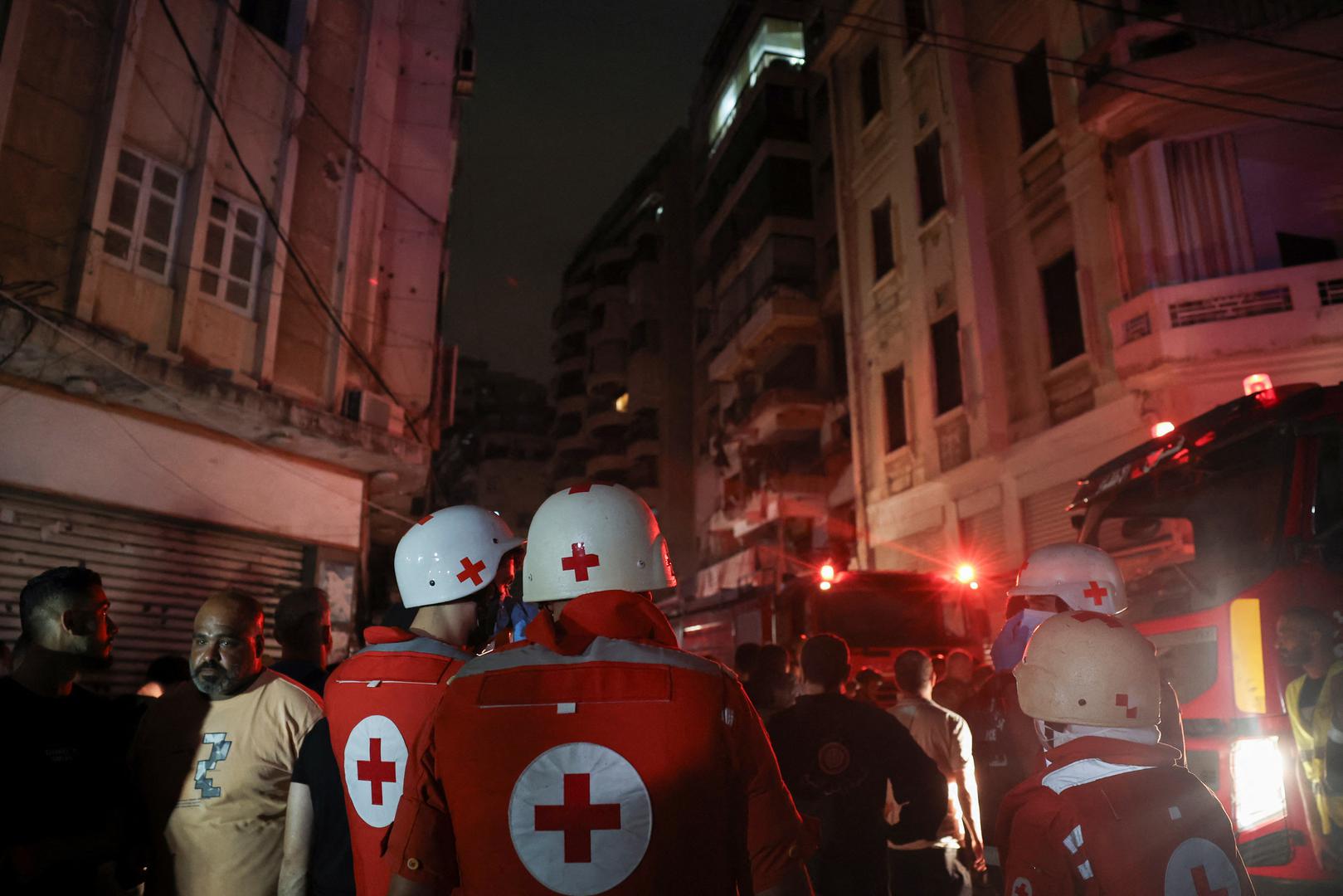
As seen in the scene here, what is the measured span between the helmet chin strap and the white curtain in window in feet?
39.6

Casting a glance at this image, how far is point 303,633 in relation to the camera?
13.1 ft

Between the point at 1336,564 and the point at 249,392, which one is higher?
the point at 249,392

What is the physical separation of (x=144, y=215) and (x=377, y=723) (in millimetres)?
9885

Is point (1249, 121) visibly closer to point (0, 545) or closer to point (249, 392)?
point (249, 392)

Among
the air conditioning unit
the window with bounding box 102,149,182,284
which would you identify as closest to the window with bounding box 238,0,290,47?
the window with bounding box 102,149,182,284

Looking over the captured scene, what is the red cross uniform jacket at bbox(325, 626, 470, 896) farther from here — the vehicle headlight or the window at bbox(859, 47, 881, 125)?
the window at bbox(859, 47, 881, 125)

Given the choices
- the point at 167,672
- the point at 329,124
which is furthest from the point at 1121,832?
the point at 329,124

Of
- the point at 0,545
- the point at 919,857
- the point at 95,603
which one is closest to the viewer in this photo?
the point at 95,603

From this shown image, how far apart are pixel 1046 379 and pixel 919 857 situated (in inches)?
464

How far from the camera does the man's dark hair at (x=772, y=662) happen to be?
5.24 m

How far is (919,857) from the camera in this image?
4.69 meters

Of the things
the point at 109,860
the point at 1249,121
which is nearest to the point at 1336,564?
the point at 109,860

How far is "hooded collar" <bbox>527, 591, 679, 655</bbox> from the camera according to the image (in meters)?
2.02

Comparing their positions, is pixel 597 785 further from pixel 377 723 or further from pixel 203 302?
pixel 203 302
